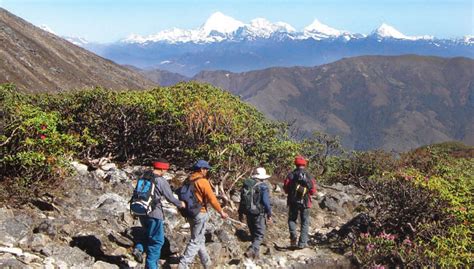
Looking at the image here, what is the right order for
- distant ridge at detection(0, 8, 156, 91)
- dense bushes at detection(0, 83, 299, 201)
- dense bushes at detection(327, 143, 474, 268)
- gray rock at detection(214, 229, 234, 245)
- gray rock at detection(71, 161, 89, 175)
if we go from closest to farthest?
dense bushes at detection(327, 143, 474, 268)
gray rock at detection(214, 229, 234, 245)
gray rock at detection(71, 161, 89, 175)
dense bushes at detection(0, 83, 299, 201)
distant ridge at detection(0, 8, 156, 91)

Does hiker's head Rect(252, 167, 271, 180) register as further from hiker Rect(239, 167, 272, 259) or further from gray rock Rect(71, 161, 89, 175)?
gray rock Rect(71, 161, 89, 175)

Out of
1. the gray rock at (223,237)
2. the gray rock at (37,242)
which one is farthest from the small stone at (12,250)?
the gray rock at (223,237)

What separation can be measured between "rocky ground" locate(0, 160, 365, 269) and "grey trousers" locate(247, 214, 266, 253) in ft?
1.32

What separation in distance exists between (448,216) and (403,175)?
1.56m

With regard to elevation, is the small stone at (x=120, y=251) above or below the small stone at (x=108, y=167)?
below

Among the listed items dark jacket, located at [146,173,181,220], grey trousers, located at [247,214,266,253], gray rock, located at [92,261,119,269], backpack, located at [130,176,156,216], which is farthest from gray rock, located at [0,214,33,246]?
grey trousers, located at [247,214,266,253]

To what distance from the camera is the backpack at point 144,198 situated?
9.52 metres

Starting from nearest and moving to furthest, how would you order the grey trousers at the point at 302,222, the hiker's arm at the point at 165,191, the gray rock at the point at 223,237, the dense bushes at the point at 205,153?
the hiker's arm at the point at 165,191
the dense bushes at the point at 205,153
the gray rock at the point at 223,237
the grey trousers at the point at 302,222

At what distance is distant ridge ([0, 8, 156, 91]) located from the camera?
111375 mm

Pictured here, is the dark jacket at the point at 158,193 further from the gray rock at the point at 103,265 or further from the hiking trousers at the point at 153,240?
the gray rock at the point at 103,265

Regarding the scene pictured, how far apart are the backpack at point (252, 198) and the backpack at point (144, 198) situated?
329 cm

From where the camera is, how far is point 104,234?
11.2 metres

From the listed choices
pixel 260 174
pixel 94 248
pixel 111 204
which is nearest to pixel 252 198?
pixel 260 174

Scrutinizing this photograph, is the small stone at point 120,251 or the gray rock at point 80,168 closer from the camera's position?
the small stone at point 120,251
